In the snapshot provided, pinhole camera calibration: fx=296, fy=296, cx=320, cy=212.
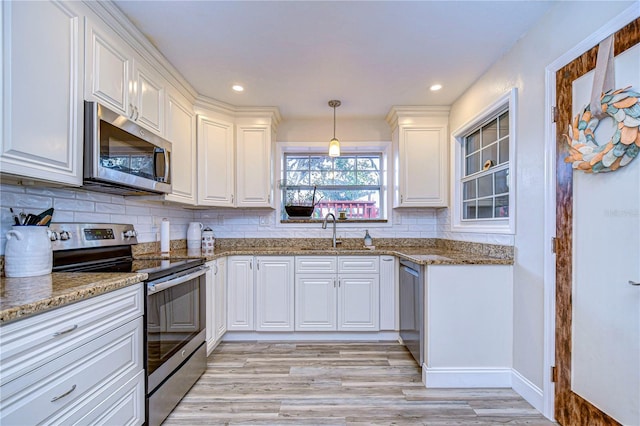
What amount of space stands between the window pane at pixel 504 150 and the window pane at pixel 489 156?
0.07 metres

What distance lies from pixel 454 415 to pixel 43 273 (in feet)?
7.97

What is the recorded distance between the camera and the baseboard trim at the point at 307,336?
3.02m

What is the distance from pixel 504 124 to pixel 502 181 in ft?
1.52

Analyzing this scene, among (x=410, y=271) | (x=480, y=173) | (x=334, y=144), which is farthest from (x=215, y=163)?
(x=480, y=173)

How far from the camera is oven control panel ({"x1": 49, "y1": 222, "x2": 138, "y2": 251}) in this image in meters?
1.72

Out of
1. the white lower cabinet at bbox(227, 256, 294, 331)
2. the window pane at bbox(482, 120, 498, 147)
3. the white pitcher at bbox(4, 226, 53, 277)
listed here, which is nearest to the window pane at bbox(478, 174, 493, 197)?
the window pane at bbox(482, 120, 498, 147)

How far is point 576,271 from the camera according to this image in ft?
5.25

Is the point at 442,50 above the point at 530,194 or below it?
above

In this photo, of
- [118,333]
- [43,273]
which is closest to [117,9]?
[43,273]

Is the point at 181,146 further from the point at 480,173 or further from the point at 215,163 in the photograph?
the point at 480,173

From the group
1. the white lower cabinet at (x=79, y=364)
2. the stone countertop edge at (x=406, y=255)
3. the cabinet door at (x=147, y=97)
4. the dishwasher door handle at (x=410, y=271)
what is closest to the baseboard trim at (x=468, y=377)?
the dishwasher door handle at (x=410, y=271)

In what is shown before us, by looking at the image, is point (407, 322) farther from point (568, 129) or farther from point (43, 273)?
point (43, 273)

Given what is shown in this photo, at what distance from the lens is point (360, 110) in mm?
3303

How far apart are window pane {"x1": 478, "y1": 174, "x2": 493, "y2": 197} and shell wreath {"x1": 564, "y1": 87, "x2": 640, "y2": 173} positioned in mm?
1003
